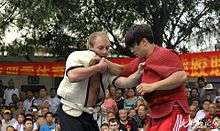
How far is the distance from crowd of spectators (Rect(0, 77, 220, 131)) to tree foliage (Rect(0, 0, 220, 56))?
2.56 m

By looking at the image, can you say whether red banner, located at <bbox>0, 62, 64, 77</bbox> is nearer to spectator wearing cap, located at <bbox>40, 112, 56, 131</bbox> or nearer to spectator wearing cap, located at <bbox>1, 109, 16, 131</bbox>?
spectator wearing cap, located at <bbox>1, 109, 16, 131</bbox>

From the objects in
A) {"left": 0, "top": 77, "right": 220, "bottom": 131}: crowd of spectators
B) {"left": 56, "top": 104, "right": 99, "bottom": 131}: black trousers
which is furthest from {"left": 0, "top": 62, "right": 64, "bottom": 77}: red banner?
{"left": 56, "top": 104, "right": 99, "bottom": 131}: black trousers

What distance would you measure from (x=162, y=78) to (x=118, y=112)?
25.3ft

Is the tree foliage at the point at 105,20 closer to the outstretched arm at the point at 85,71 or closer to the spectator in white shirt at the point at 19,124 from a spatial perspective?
the spectator in white shirt at the point at 19,124

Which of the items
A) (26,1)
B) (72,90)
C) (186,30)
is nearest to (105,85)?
(72,90)

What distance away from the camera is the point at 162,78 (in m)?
4.38

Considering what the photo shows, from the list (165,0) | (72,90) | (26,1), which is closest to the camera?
(72,90)

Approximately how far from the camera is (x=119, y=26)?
1898 centimetres

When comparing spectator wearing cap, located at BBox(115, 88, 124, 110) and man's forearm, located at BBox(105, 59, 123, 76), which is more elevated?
man's forearm, located at BBox(105, 59, 123, 76)

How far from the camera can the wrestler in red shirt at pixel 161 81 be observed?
435cm

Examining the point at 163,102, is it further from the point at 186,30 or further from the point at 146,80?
the point at 186,30

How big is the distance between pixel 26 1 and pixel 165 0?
5.47 meters

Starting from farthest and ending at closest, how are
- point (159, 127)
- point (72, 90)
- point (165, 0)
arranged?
point (165, 0) → point (72, 90) → point (159, 127)

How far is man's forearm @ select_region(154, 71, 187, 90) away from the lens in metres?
4.27
